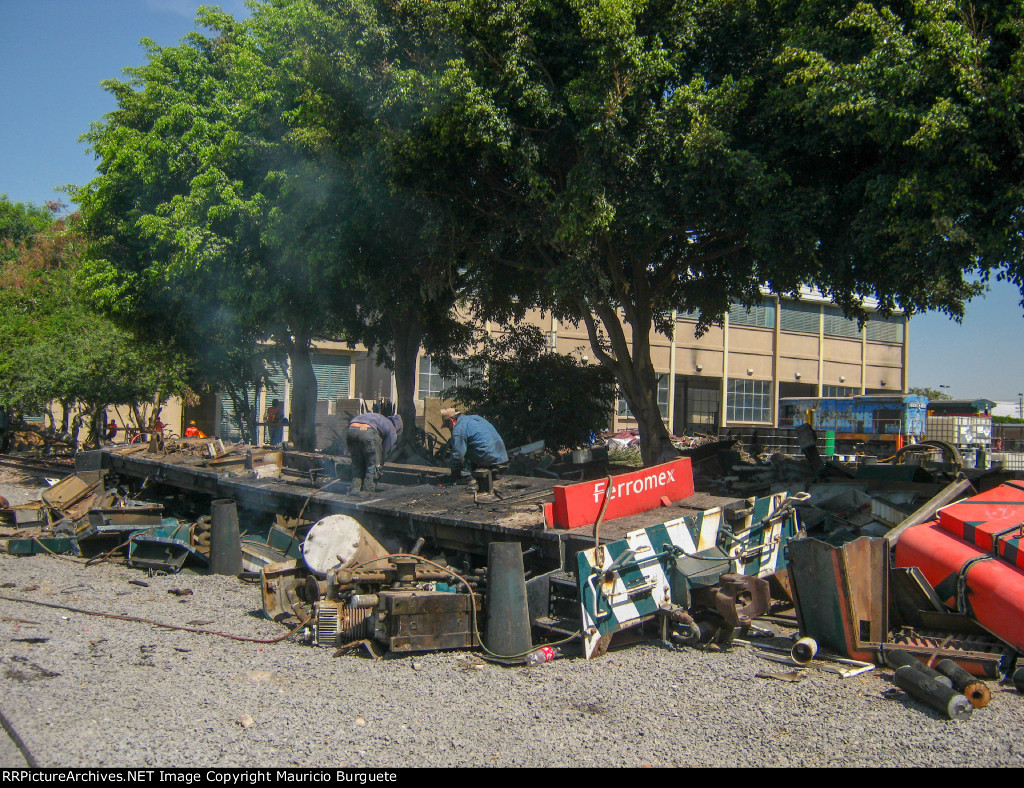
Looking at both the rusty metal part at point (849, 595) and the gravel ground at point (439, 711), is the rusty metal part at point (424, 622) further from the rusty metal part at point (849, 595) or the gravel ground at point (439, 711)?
the rusty metal part at point (849, 595)

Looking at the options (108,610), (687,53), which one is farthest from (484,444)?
(687,53)

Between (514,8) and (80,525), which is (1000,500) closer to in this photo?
(514,8)

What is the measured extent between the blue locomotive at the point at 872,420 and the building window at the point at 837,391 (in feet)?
25.0

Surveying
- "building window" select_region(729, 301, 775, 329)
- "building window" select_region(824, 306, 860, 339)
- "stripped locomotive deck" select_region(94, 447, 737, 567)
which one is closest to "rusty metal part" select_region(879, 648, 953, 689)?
"stripped locomotive deck" select_region(94, 447, 737, 567)

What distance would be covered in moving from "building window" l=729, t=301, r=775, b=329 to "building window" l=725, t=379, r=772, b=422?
8.82ft

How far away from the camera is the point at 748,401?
3578 cm

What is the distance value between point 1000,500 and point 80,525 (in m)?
10.6

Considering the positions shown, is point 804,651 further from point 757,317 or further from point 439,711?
point 757,317

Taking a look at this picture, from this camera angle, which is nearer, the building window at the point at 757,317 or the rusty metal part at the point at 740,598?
the rusty metal part at the point at 740,598

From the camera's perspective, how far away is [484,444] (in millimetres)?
8445

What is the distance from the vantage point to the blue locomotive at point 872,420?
2607 cm

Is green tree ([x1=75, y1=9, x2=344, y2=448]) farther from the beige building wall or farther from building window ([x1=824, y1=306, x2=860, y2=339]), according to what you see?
building window ([x1=824, y1=306, x2=860, y2=339])

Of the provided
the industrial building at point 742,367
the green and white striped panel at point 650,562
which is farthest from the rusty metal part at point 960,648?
the industrial building at point 742,367

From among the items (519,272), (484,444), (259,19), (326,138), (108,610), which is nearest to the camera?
(108,610)
